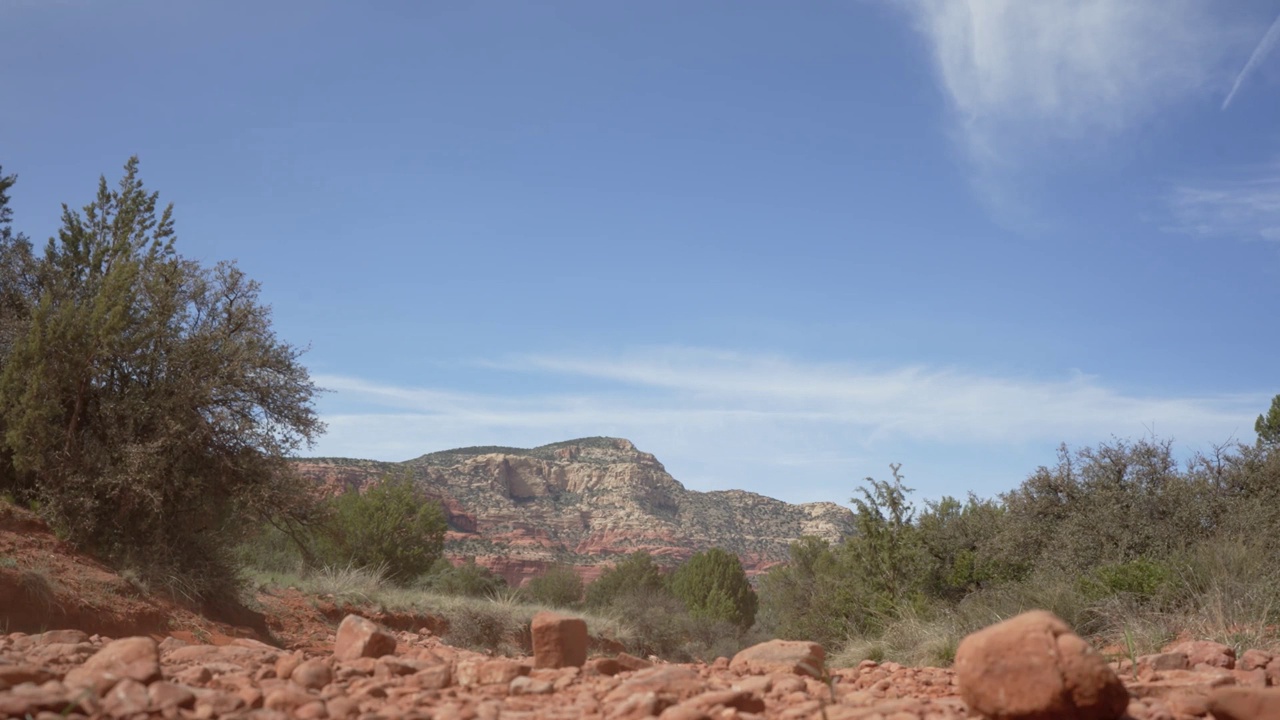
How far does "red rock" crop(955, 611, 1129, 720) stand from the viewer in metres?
4.26

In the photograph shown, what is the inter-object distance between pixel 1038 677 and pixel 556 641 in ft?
10.8

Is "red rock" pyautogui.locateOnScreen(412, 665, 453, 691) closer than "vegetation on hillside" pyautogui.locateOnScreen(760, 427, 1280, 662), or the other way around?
"red rock" pyautogui.locateOnScreen(412, 665, 453, 691)

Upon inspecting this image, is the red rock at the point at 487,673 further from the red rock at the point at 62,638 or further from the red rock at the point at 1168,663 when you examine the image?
the red rock at the point at 1168,663

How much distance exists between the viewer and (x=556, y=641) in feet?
20.8

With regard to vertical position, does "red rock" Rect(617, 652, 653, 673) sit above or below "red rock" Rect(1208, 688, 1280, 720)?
below

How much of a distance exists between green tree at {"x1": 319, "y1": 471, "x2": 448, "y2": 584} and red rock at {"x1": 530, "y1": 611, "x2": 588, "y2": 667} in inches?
1007

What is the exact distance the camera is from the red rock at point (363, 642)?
21.2 ft

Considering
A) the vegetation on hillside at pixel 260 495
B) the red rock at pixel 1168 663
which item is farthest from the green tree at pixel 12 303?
the red rock at pixel 1168 663

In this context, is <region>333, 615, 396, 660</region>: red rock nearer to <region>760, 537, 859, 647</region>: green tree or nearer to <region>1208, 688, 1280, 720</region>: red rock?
<region>1208, 688, 1280, 720</region>: red rock

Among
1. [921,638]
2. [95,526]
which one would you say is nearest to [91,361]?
[95,526]

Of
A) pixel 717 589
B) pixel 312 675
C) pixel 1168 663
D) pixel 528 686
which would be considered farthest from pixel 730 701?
pixel 717 589

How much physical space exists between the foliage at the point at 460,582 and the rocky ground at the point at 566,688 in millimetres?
24290

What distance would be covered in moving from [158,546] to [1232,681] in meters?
15.0

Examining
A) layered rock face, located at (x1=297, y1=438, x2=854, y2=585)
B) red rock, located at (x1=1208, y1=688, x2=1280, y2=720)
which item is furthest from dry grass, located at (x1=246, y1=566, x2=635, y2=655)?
layered rock face, located at (x1=297, y1=438, x2=854, y2=585)
